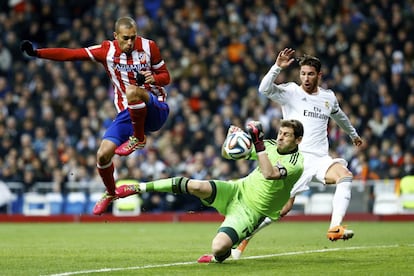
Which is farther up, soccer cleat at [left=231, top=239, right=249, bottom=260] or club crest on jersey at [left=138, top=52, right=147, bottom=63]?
club crest on jersey at [left=138, top=52, right=147, bottom=63]

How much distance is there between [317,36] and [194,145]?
164 inches

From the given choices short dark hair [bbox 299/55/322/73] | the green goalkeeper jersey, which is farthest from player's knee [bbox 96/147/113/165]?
short dark hair [bbox 299/55/322/73]

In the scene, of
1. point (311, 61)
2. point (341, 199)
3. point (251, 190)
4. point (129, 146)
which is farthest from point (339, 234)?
point (129, 146)

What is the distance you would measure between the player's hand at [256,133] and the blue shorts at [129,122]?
204 cm

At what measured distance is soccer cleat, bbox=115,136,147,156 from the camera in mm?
12672

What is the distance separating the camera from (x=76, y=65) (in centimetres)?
2666

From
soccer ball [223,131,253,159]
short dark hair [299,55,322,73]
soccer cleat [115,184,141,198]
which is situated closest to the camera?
soccer ball [223,131,253,159]

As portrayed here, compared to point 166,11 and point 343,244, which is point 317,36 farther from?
point 343,244

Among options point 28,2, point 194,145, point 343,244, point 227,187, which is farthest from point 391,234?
point 28,2

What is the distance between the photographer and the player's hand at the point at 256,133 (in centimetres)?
1082

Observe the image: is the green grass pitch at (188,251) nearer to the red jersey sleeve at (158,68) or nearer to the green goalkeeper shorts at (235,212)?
the green goalkeeper shorts at (235,212)

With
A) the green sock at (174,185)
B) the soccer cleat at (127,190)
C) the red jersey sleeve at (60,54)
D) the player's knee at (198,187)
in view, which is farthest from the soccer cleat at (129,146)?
the player's knee at (198,187)

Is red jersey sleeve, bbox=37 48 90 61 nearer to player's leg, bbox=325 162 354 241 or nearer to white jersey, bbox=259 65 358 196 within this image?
white jersey, bbox=259 65 358 196

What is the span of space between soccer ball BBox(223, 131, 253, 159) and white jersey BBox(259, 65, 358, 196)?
6.87ft
